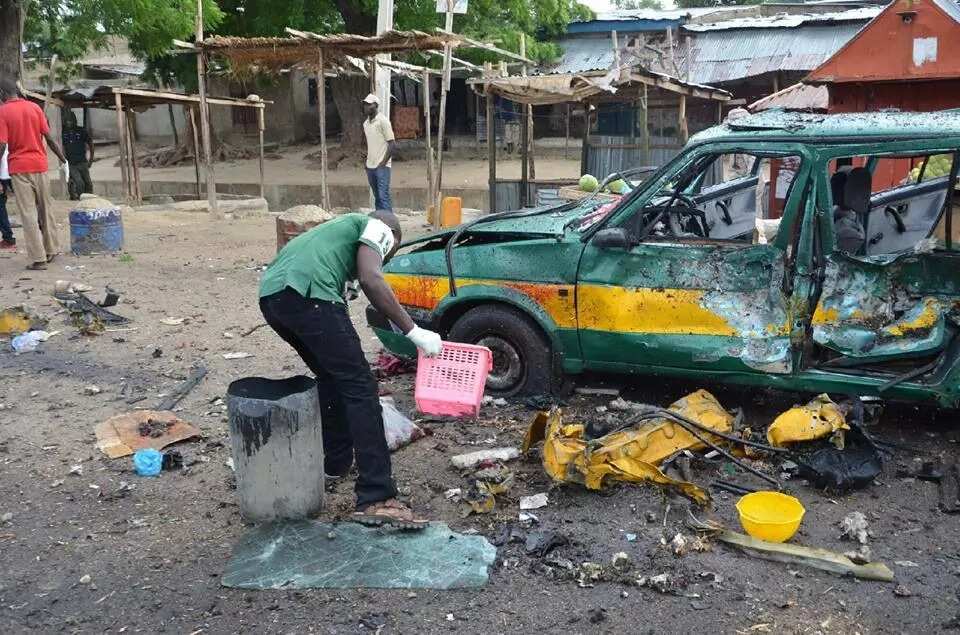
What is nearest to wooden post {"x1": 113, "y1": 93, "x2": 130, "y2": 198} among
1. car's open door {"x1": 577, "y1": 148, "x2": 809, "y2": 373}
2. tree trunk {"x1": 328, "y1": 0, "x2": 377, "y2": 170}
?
tree trunk {"x1": 328, "y1": 0, "x2": 377, "y2": 170}

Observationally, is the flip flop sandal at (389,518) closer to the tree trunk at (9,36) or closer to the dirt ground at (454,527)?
the dirt ground at (454,527)

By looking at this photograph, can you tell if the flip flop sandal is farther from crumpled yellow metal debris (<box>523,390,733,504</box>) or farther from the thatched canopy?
the thatched canopy

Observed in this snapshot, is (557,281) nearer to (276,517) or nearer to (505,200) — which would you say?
(276,517)

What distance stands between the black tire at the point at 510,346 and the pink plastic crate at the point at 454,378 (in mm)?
686

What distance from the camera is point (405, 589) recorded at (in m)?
3.56

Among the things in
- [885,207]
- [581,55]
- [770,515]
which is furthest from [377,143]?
[581,55]

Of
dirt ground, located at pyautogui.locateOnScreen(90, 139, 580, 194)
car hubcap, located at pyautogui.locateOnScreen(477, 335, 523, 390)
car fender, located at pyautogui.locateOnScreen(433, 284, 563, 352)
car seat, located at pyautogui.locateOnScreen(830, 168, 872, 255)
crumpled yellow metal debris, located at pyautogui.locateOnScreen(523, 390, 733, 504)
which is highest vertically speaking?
dirt ground, located at pyautogui.locateOnScreen(90, 139, 580, 194)

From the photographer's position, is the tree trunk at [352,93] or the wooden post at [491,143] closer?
the wooden post at [491,143]

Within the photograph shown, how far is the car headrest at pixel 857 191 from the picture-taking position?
4.99m

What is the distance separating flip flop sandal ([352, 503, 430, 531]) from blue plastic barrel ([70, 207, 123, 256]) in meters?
8.56

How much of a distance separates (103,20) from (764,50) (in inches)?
613

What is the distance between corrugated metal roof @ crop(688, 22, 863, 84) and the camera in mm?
21569

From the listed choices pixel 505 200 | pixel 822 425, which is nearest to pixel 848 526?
pixel 822 425

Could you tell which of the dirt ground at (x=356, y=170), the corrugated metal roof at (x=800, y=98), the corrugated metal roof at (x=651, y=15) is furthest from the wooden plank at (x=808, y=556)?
the corrugated metal roof at (x=651, y=15)
